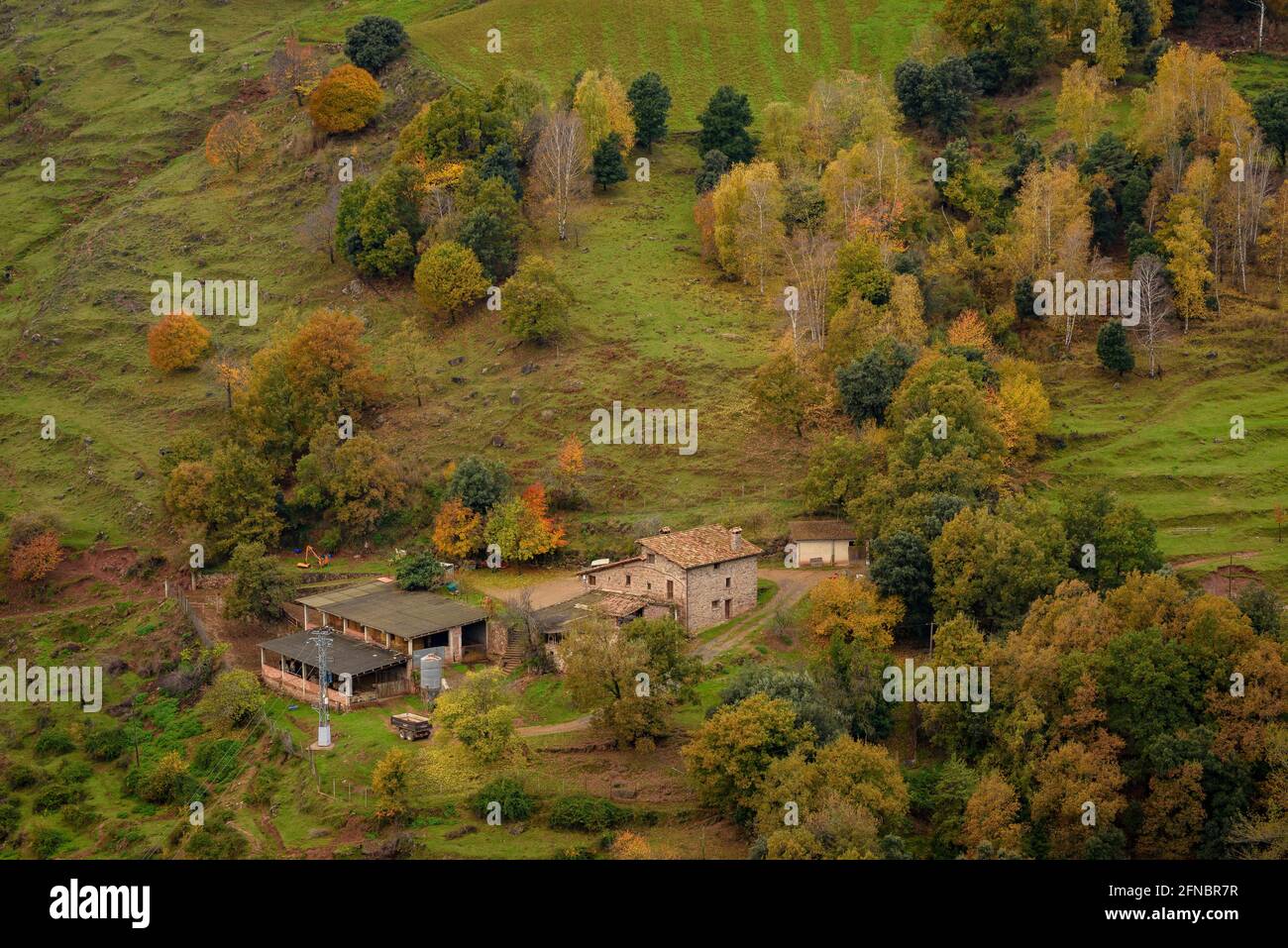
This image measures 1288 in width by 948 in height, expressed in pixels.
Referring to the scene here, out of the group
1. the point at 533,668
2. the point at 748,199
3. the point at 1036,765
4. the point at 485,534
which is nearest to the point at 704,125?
the point at 748,199

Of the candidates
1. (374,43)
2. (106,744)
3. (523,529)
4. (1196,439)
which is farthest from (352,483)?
(374,43)

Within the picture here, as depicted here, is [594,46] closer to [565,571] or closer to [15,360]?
[15,360]

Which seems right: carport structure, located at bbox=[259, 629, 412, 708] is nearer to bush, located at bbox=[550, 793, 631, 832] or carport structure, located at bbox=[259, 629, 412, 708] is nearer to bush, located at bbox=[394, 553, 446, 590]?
bush, located at bbox=[394, 553, 446, 590]

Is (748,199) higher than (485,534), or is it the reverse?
(748,199)

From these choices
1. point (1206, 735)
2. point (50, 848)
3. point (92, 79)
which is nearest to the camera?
point (1206, 735)

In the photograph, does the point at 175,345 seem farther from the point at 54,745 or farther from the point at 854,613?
the point at 854,613

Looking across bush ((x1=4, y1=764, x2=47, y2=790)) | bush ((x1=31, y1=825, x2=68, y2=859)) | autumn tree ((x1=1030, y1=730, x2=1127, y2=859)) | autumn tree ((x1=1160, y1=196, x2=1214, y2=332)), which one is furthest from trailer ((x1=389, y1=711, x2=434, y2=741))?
autumn tree ((x1=1160, y1=196, x2=1214, y2=332))
